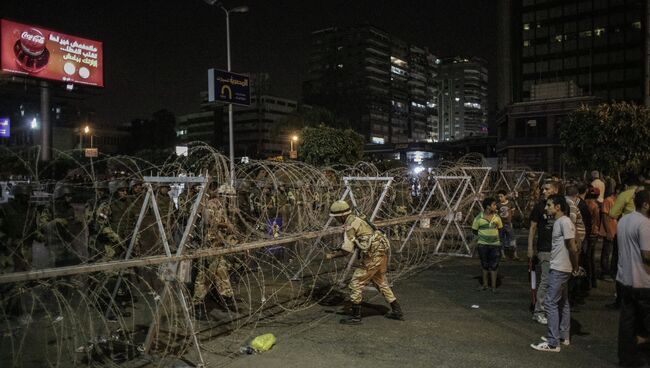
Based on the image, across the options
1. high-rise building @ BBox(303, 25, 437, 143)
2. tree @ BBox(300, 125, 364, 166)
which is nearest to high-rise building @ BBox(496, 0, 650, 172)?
tree @ BBox(300, 125, 364, 166)

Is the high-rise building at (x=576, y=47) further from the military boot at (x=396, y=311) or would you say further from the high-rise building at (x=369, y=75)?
the military boot at (x=396, y=311)

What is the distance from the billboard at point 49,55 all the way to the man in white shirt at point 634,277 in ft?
126

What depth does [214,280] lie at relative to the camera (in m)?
7.53

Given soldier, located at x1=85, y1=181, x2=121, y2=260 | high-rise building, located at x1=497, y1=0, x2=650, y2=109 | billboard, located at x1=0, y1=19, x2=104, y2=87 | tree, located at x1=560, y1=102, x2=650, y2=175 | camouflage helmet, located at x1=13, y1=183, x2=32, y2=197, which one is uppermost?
high-rise building, located at x1=497, y1=0, x2=650, y2=109

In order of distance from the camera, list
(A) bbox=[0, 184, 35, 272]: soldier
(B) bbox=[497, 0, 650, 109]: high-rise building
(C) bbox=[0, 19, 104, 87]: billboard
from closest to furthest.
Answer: (A) bbox=[0, 184, 35, 272]: soldier < (C) bbox=[0, 19, 104, 87]: billboard < (B) bbox=[497, 0, 650, 109]: high-rise building

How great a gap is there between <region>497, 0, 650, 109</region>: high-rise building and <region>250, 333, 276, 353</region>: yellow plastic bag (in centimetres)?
6733

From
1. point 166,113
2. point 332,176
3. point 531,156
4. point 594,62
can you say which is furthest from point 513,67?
point 332,176

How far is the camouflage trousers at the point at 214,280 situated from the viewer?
23.8 feet

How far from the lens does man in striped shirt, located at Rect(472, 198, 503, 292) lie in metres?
9.39

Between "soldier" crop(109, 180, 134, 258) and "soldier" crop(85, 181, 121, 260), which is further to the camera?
"soldier" crop(109, 180, 134, 258)

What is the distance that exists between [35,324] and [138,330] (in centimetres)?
153

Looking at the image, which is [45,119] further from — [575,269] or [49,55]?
[575,269]

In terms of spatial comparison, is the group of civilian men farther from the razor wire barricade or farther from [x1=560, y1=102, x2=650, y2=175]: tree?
[x1=560, y1=102, x2=650, y2=175]: tree

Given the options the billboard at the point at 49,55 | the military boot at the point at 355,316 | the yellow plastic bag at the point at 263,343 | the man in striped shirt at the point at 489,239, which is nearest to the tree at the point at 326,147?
the billboard at the point at 49,55
